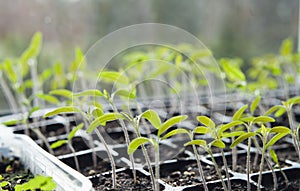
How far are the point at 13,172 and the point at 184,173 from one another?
0.37 meters

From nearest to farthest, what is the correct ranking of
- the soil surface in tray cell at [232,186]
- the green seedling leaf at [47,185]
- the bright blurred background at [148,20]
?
the green seedling leaf at [47,185]
the soil surface in tray cell at [232,186]
the bright blurred background at [148,20]

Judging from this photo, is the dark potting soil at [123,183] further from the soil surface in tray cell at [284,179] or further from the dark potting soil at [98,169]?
the soil surface in tray cell at [284,179]

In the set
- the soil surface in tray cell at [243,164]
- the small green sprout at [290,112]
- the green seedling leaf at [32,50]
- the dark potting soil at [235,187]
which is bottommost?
the dark potting soil at [235,187]

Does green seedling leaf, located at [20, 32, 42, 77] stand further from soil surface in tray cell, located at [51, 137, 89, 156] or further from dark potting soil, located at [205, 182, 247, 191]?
dark potting soil, located at [205, 182, 247, 191]

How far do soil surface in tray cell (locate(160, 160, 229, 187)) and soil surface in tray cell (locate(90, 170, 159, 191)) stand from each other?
0.05m

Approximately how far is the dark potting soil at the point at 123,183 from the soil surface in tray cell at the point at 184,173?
1.9 inches

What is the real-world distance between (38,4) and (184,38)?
1.90ft

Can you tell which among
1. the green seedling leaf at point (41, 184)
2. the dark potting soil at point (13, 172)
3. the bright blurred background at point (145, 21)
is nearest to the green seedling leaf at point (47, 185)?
the green seedling leaf at point (41, 184)

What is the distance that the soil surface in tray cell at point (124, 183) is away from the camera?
84cm

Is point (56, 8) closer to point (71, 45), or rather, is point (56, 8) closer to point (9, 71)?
point (71, 45)

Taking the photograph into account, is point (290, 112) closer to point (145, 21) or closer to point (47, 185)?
point (47, 185)

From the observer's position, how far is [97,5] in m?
1.68

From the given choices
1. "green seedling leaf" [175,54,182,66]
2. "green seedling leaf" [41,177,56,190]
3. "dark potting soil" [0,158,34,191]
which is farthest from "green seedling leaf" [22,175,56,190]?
"green seedling leaf" [175,54,182,66]

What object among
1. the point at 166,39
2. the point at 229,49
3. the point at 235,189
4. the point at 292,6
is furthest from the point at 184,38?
the point at 292,6
